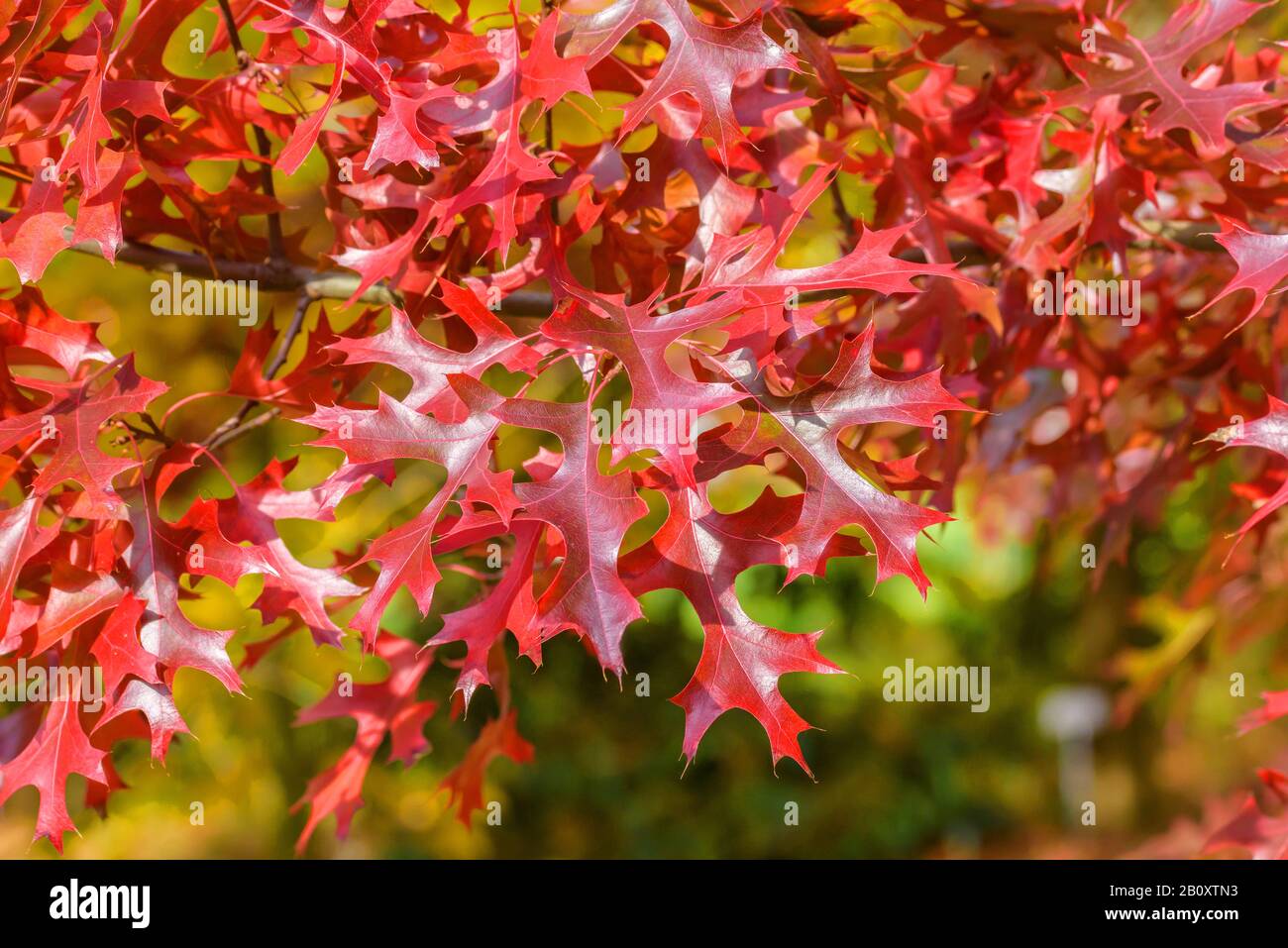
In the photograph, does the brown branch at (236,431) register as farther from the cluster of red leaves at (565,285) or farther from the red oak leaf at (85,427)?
the red oak leaf at (85,427)

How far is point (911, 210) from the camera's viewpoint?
101cm

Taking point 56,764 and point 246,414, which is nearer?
point 56,764

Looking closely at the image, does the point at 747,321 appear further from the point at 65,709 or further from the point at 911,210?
the point at 65,709

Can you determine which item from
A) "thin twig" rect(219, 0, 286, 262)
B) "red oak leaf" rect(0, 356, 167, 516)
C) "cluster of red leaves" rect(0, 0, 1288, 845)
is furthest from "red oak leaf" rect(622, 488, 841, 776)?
"thin twig" rect(219, 0, 286, 262)

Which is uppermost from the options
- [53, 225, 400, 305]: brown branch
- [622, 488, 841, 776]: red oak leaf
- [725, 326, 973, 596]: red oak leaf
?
[53, 225, 400, 305]: brown branch

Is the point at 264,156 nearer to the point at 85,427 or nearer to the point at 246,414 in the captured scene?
the point at 246,414

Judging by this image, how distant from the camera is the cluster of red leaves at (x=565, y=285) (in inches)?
27.1

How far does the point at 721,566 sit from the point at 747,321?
18 cm

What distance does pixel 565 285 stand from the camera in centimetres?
72

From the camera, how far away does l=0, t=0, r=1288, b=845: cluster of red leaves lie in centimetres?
69

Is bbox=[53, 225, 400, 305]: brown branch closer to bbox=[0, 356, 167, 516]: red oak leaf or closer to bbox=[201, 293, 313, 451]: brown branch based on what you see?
bbox=[201, 293, 313, 451]: brown branch

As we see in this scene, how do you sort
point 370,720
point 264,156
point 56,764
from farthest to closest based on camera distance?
1. point 370,720
2. point 264,156
3. point 56,764

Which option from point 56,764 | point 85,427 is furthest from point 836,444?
point 56,764
